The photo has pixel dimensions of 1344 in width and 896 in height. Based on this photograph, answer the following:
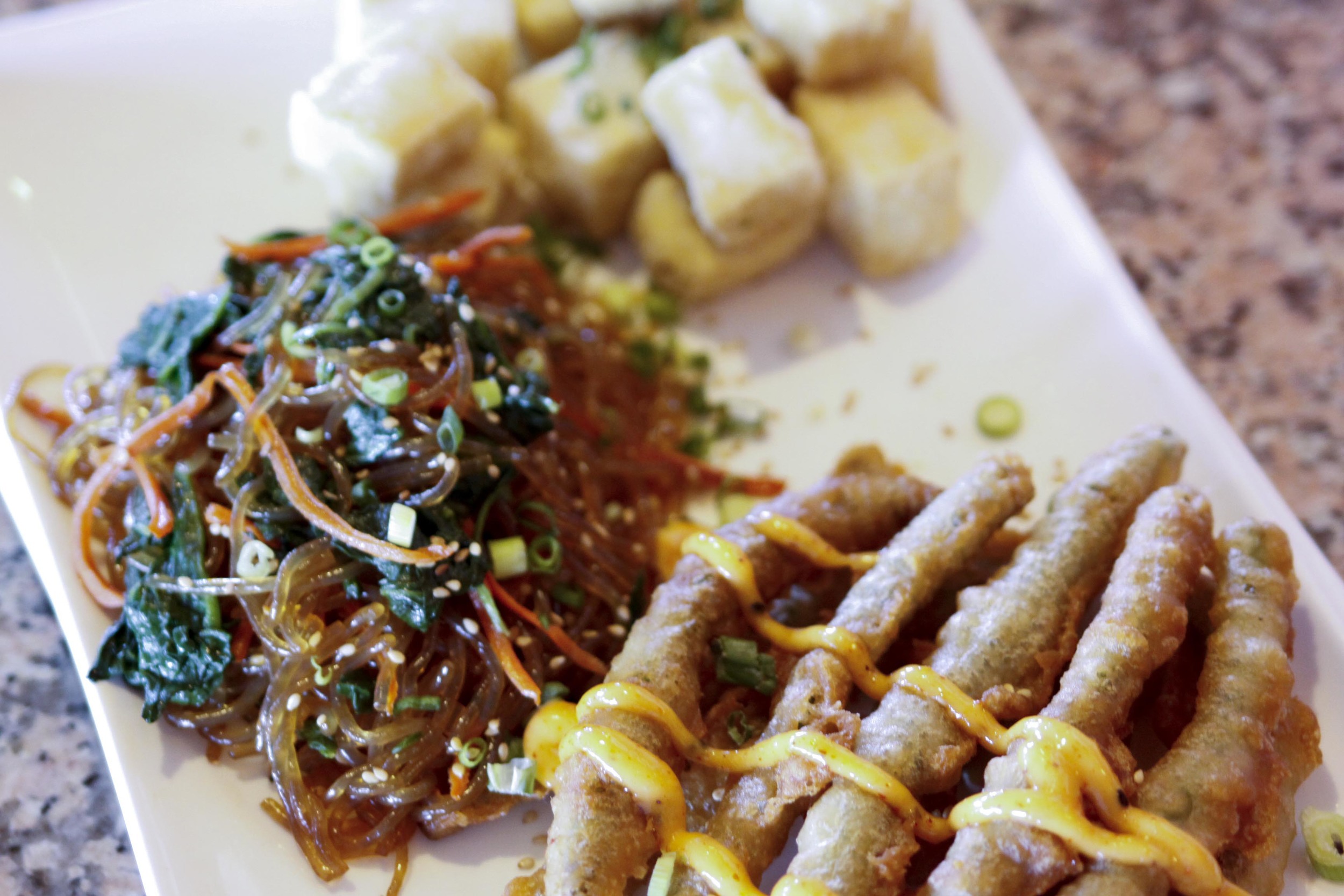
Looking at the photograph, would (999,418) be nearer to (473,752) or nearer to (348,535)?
(473,752)

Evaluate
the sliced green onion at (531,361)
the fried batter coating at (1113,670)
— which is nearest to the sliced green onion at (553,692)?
the sliced green onion at (531,361)

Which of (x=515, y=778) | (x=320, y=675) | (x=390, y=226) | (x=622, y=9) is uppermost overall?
(x=622, y=9)

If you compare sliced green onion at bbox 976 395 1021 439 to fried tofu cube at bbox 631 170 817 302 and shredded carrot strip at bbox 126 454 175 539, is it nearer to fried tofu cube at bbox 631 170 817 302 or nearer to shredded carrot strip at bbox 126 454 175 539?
fried tofu cube at bbox 631 170 817 302

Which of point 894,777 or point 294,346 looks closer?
point 894,777

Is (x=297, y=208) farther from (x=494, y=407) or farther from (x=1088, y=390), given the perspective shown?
(x=1088, y=390)

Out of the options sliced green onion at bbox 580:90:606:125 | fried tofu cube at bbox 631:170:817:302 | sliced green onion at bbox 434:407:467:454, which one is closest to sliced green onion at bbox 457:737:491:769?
sliced green onion at bbox 434:407:467:454

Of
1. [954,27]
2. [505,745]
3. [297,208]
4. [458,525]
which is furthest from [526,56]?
[505,745]

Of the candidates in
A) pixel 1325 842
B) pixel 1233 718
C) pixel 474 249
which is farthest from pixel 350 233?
pixel 1325 842
